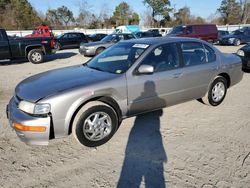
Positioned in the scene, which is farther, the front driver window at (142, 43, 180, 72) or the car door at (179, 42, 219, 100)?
the car door at (179, 42, 219, 100)

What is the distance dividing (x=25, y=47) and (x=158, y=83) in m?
10.4

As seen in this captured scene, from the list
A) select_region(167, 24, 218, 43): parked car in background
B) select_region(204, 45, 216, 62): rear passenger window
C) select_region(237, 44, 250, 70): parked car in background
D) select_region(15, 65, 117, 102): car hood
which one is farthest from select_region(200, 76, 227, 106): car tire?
select_region(167, 24, 218, 43): parked car in background

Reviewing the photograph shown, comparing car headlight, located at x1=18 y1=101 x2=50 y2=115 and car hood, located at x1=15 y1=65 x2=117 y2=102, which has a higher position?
car hood, located at x1=15 y1=65 x2=117 y2=102

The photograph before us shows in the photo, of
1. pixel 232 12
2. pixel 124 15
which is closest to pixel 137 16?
pixel 124 15

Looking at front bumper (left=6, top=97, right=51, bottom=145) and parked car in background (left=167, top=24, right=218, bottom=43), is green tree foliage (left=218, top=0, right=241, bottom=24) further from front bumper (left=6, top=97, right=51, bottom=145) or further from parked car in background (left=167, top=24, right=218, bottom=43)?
front bumper (left=6, top=97, right=51, bottom=145)

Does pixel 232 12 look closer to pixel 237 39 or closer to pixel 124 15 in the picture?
pixel 124 15

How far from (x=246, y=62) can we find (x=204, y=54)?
14.8 ft

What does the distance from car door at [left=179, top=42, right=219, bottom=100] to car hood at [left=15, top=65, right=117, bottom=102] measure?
156cm

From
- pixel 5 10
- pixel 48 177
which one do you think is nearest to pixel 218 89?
pixel 48 177

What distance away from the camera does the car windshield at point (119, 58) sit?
14.0ft

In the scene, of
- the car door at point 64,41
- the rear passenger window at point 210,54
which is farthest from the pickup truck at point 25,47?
the rear passenger window at point 210,54

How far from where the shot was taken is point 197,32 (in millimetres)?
19672

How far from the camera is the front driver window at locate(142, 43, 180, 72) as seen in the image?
14.2 ft

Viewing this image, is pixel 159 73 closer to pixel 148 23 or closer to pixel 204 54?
pixel 204 54
